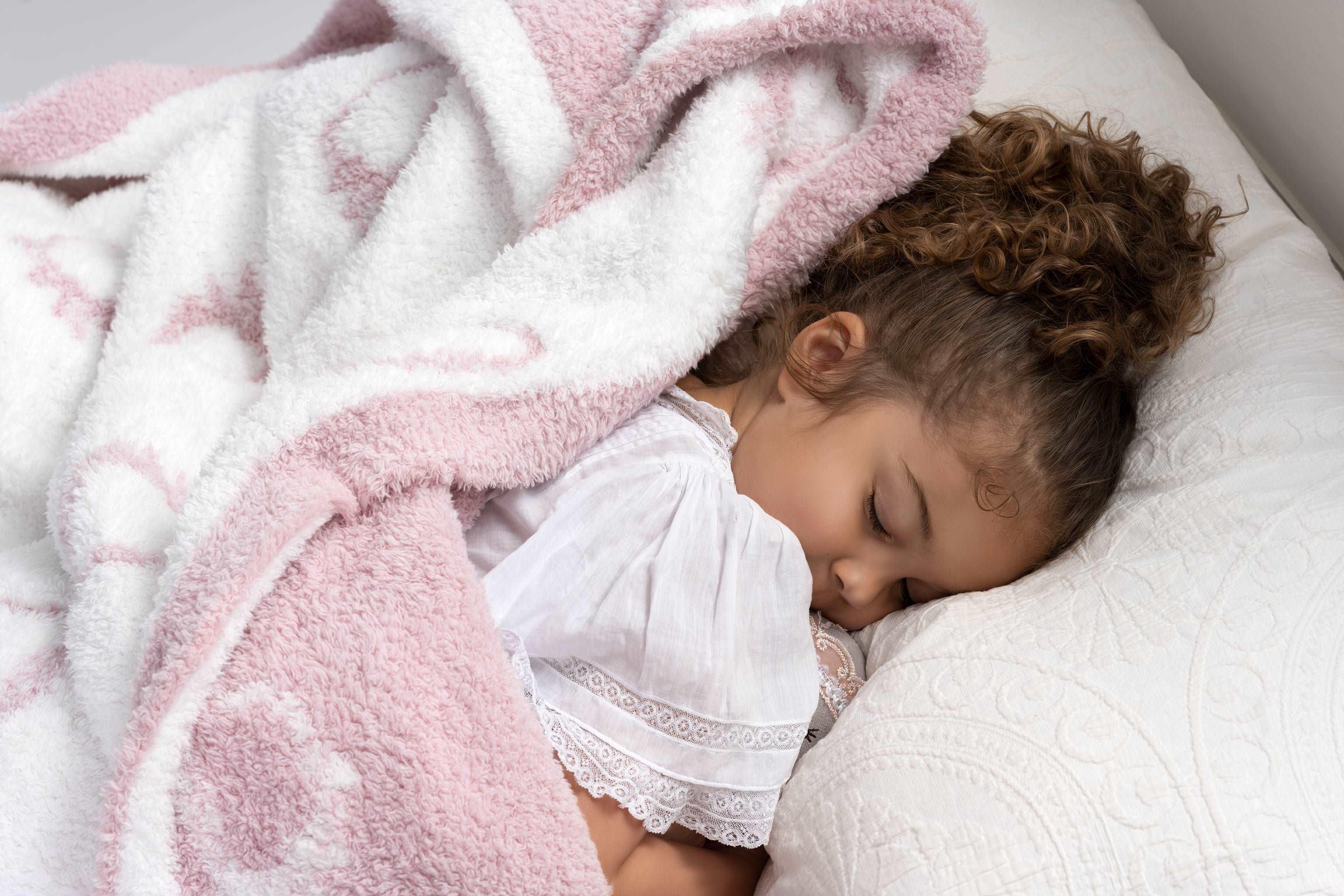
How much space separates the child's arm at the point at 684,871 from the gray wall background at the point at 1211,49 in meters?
0.77

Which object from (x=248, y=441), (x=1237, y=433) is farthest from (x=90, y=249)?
(x=1237, y=433)

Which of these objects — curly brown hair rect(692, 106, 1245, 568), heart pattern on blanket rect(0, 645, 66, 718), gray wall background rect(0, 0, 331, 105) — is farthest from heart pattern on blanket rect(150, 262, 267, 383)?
gray wall background rect(0, 0, 331, 105)

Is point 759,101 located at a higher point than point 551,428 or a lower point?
higher

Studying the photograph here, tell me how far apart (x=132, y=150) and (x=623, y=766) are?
2.68 ft

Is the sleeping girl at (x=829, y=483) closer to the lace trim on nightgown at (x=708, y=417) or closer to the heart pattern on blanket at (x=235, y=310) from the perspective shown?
the lace trim on nightgown at (x=708, y=417)

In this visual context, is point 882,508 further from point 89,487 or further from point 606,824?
point 89,487

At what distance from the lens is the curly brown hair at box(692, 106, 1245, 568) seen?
0.85 meters

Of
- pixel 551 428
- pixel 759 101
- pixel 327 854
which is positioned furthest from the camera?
pixel 759 101

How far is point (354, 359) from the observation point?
32.6 inches

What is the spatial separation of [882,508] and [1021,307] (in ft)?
0.69

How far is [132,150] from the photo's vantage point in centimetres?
107

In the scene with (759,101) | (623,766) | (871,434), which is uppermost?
(759,101)

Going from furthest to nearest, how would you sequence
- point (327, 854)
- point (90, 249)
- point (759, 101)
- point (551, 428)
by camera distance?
point (90, 249) < point (759, 101) < point (551, 428) < point (327, 854)

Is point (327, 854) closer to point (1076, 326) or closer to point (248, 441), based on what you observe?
point (248, 441)
